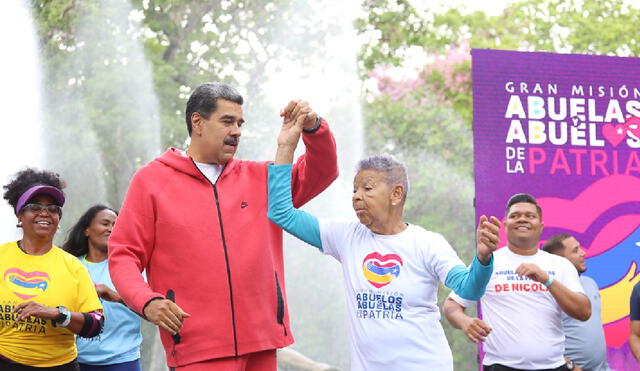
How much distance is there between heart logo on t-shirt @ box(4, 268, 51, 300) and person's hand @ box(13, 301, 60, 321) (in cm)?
15

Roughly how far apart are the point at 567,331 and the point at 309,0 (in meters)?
8.36

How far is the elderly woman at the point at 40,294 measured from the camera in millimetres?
4931

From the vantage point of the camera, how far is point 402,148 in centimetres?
1606

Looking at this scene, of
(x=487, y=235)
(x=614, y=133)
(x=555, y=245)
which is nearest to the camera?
(x=487, y=235)

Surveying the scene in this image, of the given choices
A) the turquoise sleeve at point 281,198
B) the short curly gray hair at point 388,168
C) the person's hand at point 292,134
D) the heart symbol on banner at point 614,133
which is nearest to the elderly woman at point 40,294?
the turquoise sleeve at point 281,198

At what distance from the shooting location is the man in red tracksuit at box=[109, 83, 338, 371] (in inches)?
160

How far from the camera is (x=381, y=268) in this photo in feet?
14.3

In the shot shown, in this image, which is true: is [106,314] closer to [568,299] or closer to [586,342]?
[568,299]

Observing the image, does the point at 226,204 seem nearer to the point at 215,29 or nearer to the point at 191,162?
the point at 191,162

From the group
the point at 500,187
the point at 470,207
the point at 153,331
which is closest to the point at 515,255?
the point at 500,187

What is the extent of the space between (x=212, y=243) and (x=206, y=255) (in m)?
0.06

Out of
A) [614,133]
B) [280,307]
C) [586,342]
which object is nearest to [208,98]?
[280,307]

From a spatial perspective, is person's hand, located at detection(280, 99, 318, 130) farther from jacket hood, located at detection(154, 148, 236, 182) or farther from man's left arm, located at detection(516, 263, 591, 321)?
man's left arm, located at detection(516, 263, 591, 321)

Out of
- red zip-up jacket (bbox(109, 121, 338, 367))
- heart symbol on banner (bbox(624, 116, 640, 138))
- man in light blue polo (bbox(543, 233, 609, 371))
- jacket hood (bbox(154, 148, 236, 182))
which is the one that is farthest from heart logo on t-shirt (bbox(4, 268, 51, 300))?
heart symbol on banner (bbox(624, 116, 640, 138))
